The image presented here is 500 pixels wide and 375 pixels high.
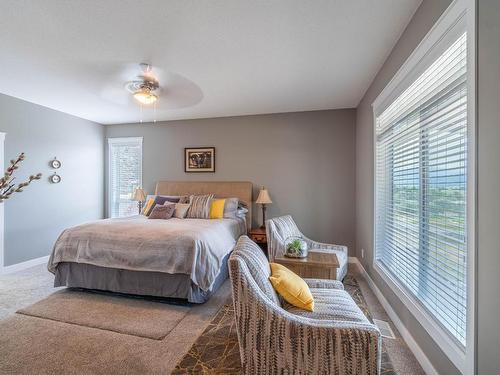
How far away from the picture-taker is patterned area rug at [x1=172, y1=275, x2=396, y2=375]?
1.80 metres

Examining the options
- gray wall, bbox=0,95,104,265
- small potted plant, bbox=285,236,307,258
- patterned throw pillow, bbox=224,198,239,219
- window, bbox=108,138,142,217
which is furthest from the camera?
window, bbox=108,138,142,217

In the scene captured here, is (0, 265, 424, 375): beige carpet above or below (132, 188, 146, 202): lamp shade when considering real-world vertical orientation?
below

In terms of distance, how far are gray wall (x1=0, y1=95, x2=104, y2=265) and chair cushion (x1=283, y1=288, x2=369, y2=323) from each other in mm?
4436

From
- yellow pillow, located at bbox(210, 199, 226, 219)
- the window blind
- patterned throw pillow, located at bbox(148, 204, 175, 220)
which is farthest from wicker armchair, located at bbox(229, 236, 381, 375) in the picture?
patterned throw pillow, located at bbox(148, 204, 175, 220)

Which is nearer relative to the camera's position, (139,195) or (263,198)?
(263,198)

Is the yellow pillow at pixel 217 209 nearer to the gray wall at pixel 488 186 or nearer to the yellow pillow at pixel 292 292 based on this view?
the yellow pillow at pixel 292 292

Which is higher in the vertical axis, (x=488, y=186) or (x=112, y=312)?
(x=488, y=186)

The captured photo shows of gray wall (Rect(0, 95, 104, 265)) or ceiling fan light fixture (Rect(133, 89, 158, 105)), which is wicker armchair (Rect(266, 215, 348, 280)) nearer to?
ceiling fan light fixture (Rect(133, 89, 158, 105))

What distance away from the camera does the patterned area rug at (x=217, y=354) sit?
180 cm

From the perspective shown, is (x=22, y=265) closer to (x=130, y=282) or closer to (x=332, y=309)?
(x=130, y=282)

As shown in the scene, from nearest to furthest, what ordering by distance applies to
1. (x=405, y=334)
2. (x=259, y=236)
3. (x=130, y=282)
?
(x=405, y=334), (x=130, y=282), (x=259, y=236)

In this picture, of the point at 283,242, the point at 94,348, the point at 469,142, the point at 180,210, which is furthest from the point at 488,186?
the point at 180,210

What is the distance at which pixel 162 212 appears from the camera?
3910 mm

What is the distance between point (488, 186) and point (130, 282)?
322cm
